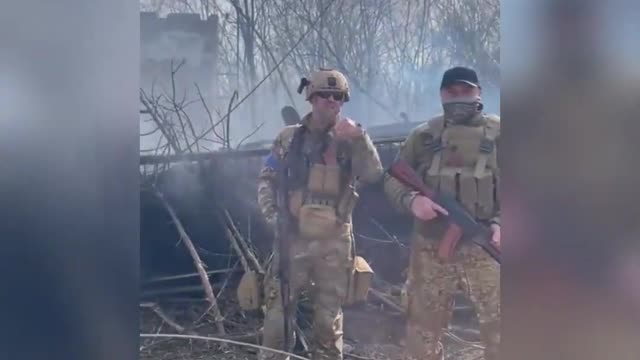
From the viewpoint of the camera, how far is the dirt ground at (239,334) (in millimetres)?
4539

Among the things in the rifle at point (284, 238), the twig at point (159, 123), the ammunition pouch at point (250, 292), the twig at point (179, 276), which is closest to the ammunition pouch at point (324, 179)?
the rifle at point (284, 238)

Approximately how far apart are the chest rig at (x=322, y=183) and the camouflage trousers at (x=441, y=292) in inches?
15.2

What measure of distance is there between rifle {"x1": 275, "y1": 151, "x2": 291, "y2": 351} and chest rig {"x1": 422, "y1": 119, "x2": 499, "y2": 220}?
2.13 feet

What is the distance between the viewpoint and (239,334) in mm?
4750

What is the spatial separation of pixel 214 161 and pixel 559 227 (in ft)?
13.8

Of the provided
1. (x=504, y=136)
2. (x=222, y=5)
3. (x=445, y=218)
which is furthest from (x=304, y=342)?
(x=504, y=136)

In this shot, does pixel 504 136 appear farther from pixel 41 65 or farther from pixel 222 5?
pixel 222 5

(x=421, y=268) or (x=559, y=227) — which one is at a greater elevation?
(x=559, y=227)

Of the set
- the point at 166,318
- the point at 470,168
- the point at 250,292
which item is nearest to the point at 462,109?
the point at 470,168

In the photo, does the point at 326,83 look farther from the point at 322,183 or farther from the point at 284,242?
the point at 284,242

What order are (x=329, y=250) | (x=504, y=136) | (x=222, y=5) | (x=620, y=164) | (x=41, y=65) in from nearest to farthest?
(x=620, y=164)
(x=504, y=136)
(x=41, y=65)
(x=329, y=250)
(x=222, y=5)

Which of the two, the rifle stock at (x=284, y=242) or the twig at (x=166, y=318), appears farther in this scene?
the twig at (x=166, y=318)

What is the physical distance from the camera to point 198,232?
5.34 metres

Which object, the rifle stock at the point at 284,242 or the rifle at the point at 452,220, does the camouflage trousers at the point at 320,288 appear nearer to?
the rifle stock at the point at 284,242
